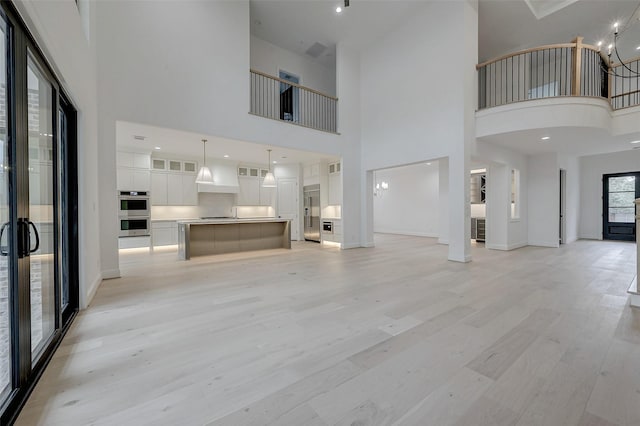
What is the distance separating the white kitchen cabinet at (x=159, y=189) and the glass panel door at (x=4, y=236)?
22.9 ft

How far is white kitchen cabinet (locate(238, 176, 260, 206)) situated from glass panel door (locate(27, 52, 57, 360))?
22.5 feet

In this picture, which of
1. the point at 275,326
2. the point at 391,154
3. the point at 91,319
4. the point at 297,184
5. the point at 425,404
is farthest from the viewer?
the point at 297,184

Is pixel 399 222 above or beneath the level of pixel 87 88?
beneath

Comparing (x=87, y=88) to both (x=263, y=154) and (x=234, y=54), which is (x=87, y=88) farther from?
(x=263, y=154)

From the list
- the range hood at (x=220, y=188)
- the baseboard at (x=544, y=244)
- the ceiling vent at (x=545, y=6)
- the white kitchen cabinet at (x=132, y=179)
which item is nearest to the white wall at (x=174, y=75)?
the range hood at (x=220, y=188)

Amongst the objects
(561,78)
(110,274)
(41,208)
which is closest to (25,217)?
(41,208)

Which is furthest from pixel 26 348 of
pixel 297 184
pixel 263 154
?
pixel 297 184

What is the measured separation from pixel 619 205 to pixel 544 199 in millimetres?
3759

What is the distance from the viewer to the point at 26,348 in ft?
5.58

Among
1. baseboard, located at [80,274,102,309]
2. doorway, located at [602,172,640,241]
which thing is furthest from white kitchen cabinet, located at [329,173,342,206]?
doorway, located at [602,172,640,241]

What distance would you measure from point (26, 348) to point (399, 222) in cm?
1183

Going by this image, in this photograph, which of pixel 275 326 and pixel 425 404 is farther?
pixel 275 326

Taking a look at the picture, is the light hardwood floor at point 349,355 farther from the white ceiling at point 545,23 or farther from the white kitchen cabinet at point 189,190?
the white ceiling at point 545,23

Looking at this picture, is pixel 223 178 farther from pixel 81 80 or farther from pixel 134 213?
pixel 81 80
